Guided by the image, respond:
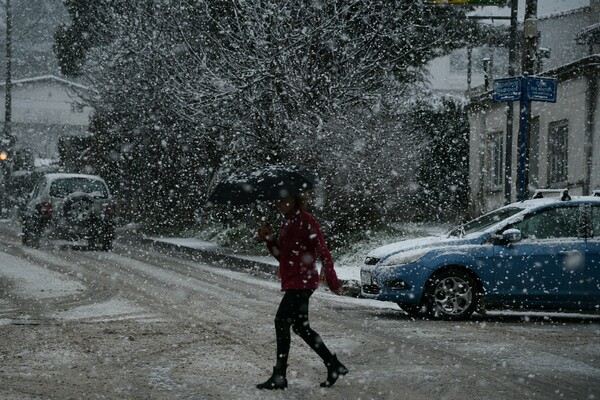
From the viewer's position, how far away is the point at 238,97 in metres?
22.4

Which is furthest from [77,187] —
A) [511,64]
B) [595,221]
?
[595,221]

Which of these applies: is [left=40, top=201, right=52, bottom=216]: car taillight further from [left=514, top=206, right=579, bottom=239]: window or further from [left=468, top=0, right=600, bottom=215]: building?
[left=514, top=206, right=579, bottom=239]: window

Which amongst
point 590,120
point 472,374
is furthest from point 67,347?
point 590,120

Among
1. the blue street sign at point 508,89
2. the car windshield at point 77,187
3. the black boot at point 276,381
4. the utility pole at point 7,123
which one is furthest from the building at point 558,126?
the utility pole at point 7,123

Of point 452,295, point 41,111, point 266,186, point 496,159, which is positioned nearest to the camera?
point 266,186

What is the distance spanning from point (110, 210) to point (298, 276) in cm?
1659

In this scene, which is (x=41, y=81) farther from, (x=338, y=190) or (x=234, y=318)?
(x=234, y=318)

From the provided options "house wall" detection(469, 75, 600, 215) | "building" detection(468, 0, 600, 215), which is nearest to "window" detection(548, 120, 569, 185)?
"building" detection(468, 0, 600, 215)

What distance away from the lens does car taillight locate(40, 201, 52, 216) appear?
75.5ft

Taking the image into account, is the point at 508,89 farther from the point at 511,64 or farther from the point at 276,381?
the point at 276,381

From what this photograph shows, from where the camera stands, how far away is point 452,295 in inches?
471

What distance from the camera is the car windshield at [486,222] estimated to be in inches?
488

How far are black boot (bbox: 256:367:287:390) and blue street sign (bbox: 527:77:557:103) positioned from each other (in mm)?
8469

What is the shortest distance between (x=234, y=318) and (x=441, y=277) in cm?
258
